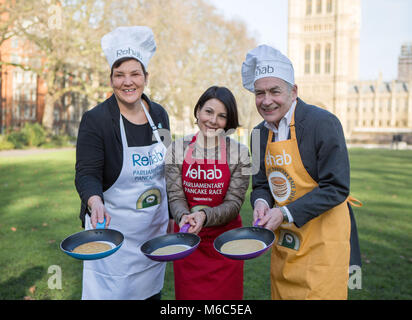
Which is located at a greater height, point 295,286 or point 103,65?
point 103,65

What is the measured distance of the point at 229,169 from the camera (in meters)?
2.48

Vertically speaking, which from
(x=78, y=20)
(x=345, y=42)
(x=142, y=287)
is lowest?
(x=142, y=287)

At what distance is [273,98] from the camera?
2.06 m

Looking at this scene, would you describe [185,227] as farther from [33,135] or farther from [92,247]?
[33,135]

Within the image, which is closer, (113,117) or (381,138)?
(113,117)

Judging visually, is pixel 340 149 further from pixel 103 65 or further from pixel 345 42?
pixel 345 42

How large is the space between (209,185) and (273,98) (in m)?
0.77

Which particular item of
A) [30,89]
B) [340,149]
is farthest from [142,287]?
[30,89]

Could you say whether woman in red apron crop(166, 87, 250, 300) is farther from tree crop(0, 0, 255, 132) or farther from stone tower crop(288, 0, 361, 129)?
stone tower crop(288, 0, 361, 129)

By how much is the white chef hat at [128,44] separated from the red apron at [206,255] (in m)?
0.74

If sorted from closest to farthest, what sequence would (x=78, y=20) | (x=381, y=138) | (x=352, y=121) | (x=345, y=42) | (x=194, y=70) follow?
(x=78, y=20) → (x=194, y=70) → (x=381, y=138) → (x=345, y=42) → (x=352, y=121)

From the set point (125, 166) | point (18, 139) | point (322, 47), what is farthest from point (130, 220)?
point (322, 47)
